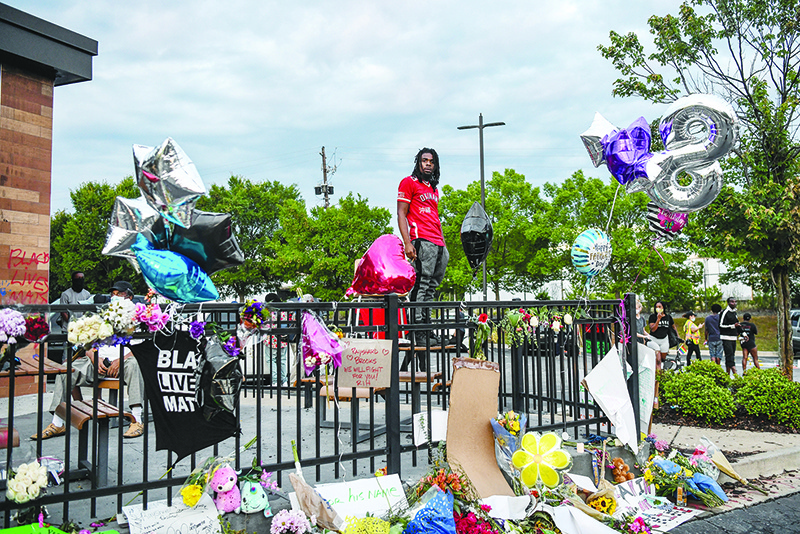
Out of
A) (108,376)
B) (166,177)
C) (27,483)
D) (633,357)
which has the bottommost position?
(27,483)

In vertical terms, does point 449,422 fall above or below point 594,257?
below

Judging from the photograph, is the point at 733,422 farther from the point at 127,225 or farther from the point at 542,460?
the point at 127,225

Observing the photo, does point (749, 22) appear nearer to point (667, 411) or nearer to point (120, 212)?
point (667, 411)

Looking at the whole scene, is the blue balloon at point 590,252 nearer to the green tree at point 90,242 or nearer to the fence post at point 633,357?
the fence post at point 633,357

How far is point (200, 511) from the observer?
2957 mm

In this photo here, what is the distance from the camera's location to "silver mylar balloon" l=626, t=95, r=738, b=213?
4988mm

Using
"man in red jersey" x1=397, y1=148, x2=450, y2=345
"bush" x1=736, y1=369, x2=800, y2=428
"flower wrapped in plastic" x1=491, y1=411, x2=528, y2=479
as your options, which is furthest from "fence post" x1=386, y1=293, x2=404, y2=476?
→ "bush" x1=736, y1=369, x2=800, y2=428

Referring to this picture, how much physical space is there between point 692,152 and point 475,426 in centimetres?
316

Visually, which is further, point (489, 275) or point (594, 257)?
point (489, 275)

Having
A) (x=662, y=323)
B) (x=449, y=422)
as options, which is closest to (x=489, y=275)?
(x=662, y=323)

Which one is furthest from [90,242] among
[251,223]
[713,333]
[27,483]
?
[27,483]

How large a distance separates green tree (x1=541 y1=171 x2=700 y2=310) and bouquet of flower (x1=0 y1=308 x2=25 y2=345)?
2280 centimetres

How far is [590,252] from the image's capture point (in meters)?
5.07

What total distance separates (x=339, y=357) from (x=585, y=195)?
24.5 m
